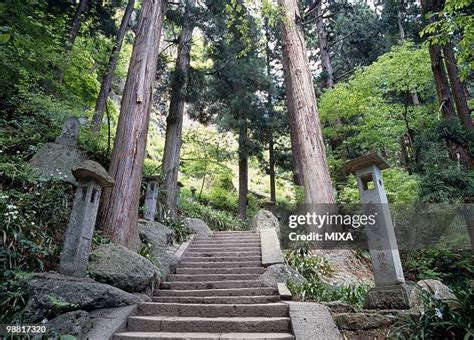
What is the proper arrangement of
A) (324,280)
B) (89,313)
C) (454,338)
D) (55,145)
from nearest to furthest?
1. (454,338)
2. (89,313)
3. (324,280)
4. (55,145)

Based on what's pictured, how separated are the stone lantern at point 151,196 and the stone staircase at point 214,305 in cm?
137

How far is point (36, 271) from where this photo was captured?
149 inches

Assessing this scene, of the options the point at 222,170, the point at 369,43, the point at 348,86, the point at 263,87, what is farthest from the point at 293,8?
the point at 222,170

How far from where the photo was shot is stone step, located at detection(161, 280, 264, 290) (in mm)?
5215

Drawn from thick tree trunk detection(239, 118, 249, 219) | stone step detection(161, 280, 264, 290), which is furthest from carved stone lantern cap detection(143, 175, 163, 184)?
thick tree trunk detection(239, 118, 249, 219)

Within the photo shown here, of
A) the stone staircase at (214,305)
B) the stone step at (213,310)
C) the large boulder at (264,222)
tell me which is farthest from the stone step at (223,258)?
the large boulder at (264,222)

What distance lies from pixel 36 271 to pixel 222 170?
12.7 m

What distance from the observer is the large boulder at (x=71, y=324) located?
3049 millimetres

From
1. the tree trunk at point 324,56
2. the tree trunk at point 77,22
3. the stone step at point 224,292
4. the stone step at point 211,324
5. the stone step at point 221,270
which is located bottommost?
the stone step at point 211,324

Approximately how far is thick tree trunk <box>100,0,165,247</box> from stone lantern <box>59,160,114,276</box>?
1154 millimetres

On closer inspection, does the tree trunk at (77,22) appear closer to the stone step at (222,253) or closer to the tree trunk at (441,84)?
the stone step at (222,253)

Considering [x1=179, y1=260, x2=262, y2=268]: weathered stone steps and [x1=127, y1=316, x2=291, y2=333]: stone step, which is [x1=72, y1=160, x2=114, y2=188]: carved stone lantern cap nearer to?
[x1=127, y1=316, x2=291, y2=333]: stone step

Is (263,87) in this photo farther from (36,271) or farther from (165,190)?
(36,271)

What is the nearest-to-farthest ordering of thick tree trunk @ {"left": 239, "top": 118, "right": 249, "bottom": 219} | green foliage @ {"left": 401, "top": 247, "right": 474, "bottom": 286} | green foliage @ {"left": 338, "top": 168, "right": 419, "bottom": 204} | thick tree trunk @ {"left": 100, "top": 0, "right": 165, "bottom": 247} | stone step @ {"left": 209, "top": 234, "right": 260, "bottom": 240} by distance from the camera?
thick tree trunk @ {"left": 100, "top": 0, "right": 165, "bottom": 247} → green foliage @ {"left": 401, "top": 247, "right": 474, "bottom": 286} → green foliage @ {"left": 338, "top": 168, "right": 419, "bottom": 204} → stone step @ {"left": 209, "top": 234, "right": 260, "bottom": 240} → thick tree trunk @ {"left": 239, "top": 118, "right": 249, "bottom": 219}
